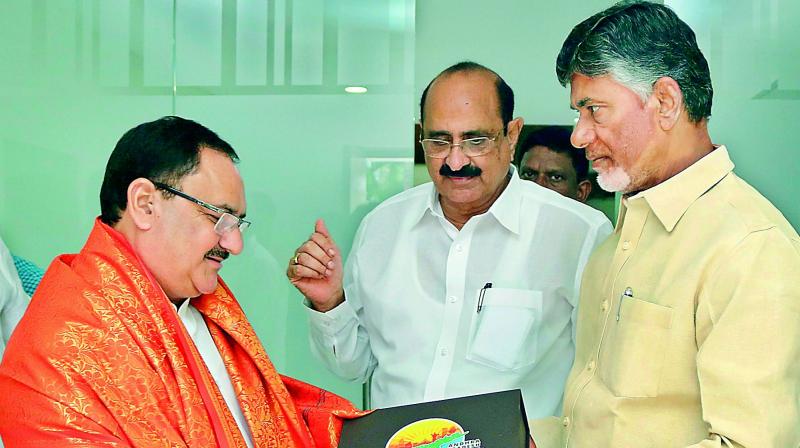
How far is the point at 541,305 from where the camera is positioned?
2.96 meters

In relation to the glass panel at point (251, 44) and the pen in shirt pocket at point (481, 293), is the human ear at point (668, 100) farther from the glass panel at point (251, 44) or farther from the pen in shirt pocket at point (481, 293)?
the glass panel at point (251, 44)

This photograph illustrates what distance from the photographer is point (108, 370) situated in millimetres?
2043

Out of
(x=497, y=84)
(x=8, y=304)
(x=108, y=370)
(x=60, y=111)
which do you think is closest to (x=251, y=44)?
(x=60, y=111)

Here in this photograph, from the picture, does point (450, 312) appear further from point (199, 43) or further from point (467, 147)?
point (199, 43)

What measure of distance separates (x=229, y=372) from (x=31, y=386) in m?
0.51

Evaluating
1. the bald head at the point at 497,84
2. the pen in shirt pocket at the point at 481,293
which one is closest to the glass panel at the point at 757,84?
the bald head at the point at 497,84

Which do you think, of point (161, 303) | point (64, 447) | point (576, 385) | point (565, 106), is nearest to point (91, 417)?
point (64, 447)

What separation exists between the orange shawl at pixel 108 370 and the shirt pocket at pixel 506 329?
79 cm

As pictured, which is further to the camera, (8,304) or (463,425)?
(8,304)

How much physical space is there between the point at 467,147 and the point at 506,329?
549 mm

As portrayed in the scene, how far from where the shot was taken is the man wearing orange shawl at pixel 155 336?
2004 mm

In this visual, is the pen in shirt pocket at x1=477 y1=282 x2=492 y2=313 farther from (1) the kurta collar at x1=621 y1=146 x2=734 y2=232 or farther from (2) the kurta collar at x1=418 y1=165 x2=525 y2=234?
(1) the kurta collar at x1=621 y1=146 x2=734 y2=232

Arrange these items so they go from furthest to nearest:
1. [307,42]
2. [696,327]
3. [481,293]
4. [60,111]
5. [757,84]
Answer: [60,111], [307,42], [757,84], [481,293], [696,327]

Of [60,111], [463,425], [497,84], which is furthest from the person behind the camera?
[60,111]
